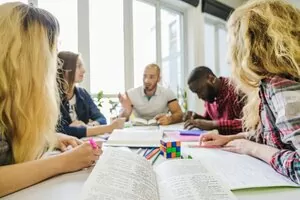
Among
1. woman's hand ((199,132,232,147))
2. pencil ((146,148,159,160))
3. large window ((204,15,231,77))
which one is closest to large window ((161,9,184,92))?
large window ((204,15,231,77))

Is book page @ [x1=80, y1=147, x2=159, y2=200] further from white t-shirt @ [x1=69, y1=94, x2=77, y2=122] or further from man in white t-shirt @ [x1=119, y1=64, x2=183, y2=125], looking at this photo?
man in white t-shirt @ [x1=119, y1=64, x2=183, y2=125]

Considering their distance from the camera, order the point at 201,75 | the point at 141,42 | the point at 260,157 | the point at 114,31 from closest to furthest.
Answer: the point at 260,157
the point at 201,75
the point at 114,31
the point at 141,42

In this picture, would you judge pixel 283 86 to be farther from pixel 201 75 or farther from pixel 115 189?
pixel 201 75

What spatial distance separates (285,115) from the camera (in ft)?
2.28

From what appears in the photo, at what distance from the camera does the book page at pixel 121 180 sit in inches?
20.8

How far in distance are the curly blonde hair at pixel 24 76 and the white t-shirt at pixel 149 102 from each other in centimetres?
160

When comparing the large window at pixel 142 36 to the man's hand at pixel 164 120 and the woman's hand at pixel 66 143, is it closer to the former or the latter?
the man's hand at pixel 164 120

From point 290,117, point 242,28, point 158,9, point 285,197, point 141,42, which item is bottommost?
point 285,197

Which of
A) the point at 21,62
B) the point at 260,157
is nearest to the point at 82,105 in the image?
the point at 21,62

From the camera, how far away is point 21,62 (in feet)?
2.35

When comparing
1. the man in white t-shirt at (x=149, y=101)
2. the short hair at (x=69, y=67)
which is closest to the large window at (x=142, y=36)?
the man in white t-shirt at (x=149, y=101)

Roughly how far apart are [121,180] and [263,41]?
1.97 feet

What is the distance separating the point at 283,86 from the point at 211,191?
362 mm

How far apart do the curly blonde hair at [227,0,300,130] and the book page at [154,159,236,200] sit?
0.36 m
